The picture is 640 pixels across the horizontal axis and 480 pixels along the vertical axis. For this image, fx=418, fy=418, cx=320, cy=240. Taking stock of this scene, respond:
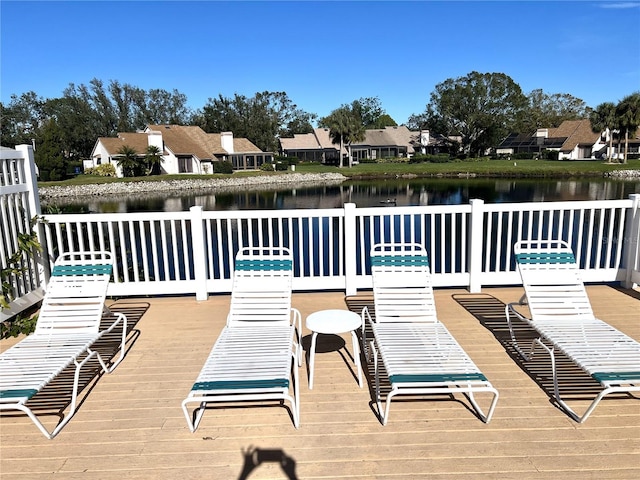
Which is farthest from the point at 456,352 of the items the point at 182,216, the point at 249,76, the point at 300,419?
the point at 249,76

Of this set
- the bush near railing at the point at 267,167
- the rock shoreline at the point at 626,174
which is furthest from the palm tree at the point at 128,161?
the rock shoreline at the point at 626,174

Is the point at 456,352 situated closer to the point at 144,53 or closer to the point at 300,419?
the point at 300,419

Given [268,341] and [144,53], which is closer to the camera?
[268,341]

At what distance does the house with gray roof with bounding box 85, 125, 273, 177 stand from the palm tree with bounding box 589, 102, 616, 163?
39.8m

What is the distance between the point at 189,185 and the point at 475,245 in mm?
36591

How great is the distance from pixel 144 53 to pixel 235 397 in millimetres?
39696

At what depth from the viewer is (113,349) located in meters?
3.96

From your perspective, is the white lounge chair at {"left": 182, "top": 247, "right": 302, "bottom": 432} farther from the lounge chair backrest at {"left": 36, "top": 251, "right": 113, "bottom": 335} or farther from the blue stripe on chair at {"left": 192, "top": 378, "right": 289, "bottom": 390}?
the lounge chair backrest at {"left": 36, "top": 251, "right": 113, "bottom": 335}

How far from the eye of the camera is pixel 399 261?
161 inches

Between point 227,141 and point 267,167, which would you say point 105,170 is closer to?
point 227,141

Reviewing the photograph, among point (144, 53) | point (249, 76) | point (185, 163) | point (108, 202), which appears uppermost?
point (249, 76)

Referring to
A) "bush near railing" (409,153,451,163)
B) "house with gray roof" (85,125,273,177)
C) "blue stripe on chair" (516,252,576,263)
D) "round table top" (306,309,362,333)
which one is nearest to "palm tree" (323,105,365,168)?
"bush near railing" (409,153,451,163)

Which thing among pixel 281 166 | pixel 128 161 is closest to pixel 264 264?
pixel 128 161

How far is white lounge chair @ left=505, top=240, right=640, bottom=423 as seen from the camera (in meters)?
2.76
